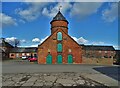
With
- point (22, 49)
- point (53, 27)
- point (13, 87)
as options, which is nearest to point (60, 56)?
point (53, 27)

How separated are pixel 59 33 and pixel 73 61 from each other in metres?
7.00

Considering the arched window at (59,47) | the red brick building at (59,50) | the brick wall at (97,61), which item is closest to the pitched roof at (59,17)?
the red brick building at (59,50)

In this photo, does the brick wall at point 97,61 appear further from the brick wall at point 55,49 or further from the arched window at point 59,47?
the arched window at point 59,47

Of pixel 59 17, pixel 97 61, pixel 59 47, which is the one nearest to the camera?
pixel 97 61

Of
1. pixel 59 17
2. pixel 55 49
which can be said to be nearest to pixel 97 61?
pixel 55 49

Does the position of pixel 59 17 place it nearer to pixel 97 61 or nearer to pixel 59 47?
pixel 59 47

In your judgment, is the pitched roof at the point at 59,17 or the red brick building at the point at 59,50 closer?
the red brick building at the point at 59,50

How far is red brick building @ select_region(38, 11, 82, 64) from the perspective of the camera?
42.0 meters

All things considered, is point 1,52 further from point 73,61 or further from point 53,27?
point 73,61

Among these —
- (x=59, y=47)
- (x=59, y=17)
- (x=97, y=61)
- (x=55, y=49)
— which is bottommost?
(x=97, y=61)

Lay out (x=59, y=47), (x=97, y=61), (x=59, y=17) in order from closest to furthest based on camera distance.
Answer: (x=97, y=61)
(x=59, y=47)
(x=59, y=17)

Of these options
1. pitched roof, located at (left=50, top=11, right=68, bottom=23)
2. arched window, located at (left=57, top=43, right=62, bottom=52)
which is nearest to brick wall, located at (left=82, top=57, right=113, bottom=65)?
arched window, located at (left=57, top=43, right=62, bottom=52)

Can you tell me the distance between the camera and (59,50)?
4238 centimetres

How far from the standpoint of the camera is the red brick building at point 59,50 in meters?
42.0
